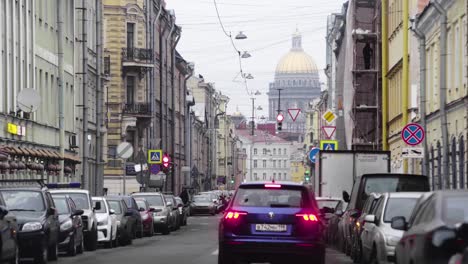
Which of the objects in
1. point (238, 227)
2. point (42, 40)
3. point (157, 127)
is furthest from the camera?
point (157, 127)

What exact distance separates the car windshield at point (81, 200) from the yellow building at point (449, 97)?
1109 centimetres

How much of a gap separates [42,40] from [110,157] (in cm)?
2638

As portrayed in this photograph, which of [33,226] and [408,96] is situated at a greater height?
[408,96]

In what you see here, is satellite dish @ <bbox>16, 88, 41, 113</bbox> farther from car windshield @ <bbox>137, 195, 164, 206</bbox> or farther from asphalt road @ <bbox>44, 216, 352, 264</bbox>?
asphalt road @ <bbox>44, 216, 352, 264</bbox>

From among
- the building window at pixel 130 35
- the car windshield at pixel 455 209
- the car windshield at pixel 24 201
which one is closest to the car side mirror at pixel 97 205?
the car windshield at pixel 24 201

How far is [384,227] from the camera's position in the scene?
793 inches

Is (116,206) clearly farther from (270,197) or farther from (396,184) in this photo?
(270,197)

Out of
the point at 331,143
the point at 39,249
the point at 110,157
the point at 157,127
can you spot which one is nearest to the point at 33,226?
the point at 39,249

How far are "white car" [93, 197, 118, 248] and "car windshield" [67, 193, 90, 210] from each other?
146 cm

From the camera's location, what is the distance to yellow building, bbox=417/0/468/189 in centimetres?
3950

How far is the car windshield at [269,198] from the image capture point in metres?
20.7

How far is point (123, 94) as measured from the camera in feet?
257

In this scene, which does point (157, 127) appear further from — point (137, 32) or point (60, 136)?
point (60, 136)

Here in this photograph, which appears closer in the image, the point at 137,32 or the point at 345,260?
the point at 345,260
